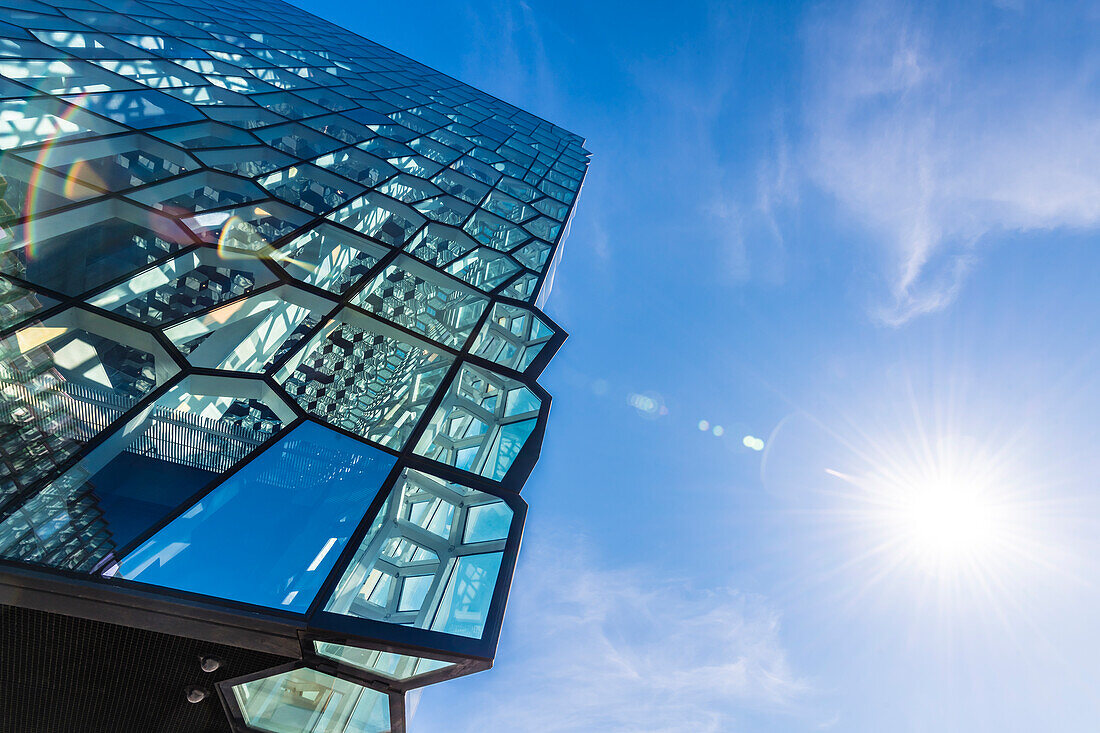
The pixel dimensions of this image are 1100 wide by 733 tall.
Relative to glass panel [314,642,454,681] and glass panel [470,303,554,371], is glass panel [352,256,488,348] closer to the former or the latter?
glass panel [470,303,554,371]

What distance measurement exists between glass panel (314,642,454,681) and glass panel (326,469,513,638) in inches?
11.7

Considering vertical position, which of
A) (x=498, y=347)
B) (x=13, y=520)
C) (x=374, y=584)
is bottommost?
(x=13, y=520)

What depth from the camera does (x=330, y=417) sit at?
556 centimetres

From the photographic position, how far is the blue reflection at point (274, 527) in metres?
3.60

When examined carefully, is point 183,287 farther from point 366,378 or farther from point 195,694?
point 195,694

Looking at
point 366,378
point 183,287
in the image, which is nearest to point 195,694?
point 366,378

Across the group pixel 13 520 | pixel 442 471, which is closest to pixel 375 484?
pixel 442 471

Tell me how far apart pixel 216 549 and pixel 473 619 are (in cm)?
184

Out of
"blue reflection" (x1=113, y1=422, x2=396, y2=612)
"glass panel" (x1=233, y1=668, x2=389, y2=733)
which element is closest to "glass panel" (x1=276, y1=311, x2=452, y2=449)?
"blue reflection" (x1=113, y1=422, x2=396, y2=612)

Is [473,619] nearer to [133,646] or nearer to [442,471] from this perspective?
[442,471]

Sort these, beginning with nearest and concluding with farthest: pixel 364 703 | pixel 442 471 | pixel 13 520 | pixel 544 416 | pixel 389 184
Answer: pixel 13 520
pixel 364 703
pixel 442 471
pixel 544 416
pixel 389 184

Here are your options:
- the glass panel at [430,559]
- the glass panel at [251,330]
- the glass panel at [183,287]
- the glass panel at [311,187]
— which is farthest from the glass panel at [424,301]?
the glass panel at [430,559]

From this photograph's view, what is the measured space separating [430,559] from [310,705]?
1.45 m

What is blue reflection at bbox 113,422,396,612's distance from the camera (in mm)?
3600
